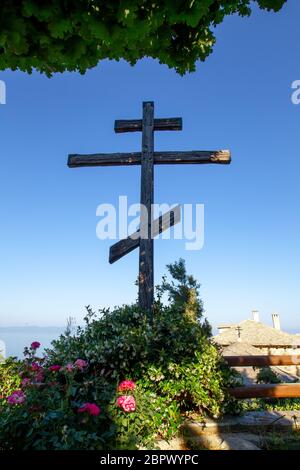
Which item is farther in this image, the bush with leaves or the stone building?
the stone building

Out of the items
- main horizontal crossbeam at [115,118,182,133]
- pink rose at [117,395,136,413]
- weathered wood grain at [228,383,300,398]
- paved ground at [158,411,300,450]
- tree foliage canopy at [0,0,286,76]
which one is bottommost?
paved ground at [158,411,300,450]

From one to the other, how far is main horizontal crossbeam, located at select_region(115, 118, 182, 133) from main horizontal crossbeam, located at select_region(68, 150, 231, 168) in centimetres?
65

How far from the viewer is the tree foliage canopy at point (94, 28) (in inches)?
92.5

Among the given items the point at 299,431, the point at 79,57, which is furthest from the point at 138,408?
the point at 79,57

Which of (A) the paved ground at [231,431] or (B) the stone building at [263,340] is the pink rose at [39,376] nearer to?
(A) the paved ground at [231,431]

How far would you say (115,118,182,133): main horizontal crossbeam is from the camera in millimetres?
7104

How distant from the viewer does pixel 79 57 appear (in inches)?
109

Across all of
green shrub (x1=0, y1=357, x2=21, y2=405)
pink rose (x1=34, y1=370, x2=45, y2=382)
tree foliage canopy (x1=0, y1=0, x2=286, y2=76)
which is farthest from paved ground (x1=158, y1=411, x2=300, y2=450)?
tree foliage canopy (x1=0, y1=0, x2=286, y2=76)

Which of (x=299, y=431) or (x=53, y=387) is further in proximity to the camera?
(x=299, y=431)

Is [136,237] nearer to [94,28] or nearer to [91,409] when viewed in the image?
[91,409]

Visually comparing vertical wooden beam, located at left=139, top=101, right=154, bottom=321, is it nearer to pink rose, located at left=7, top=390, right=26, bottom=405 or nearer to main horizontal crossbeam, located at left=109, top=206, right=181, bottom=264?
main horizontal crossbeam, located at left=109, top=206, right=181, bottom=264
